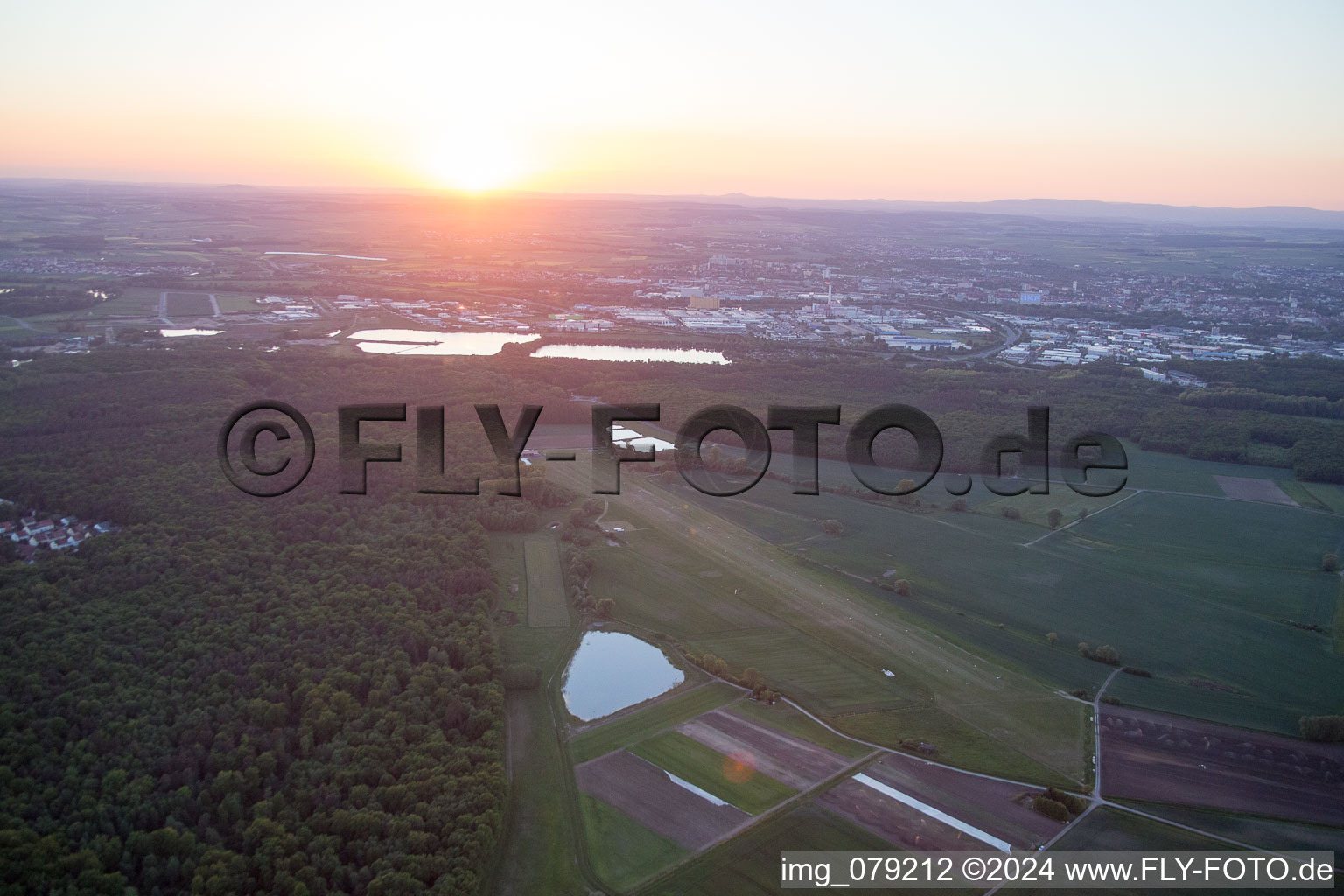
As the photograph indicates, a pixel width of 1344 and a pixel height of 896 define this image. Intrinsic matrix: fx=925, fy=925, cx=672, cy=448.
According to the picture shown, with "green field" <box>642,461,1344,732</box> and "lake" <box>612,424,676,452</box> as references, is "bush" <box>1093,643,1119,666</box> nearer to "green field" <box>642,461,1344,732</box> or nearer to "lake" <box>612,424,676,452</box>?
"green field" <box>642,461,1344,732</box>

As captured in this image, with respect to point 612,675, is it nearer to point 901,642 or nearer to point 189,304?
point 901,642

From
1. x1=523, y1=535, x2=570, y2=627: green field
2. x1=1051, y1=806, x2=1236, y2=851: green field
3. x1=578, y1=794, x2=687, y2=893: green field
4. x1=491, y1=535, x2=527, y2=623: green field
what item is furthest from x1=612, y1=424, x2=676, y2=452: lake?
x1=1051, y1=806, x2=1236, y2=851: green field

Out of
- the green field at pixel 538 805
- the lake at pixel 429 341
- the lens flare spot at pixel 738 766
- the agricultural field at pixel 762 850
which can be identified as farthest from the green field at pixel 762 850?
the lake at pixel 429 341

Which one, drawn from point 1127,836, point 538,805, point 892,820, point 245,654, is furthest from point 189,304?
point 1127,836

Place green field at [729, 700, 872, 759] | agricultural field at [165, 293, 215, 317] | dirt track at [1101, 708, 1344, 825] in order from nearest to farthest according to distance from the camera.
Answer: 1. dirt track at [1101, 708, 1344, 825]
2. green field at [729, 700, 872, 759]
3. agricultural field at [165, 293, 215, 317]

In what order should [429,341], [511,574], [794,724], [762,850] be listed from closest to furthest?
[762,850], [794,724], [511,574], [429,341]

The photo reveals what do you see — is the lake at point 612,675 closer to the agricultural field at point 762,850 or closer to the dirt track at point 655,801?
the dirt track at point 655,801
